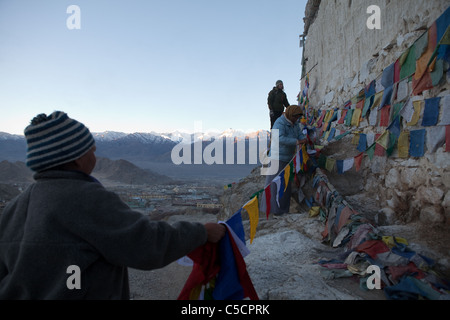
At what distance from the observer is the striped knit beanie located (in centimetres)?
123

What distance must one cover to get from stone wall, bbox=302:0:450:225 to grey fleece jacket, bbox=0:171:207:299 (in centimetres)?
342

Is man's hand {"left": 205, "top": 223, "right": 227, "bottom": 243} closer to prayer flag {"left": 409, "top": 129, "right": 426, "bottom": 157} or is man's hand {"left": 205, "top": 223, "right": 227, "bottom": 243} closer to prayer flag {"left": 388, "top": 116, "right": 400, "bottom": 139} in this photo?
prayer flag {"left": 409, "top": 129, "right": 426, "bottom": 157}

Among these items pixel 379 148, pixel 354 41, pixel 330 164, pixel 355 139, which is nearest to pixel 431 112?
pixel 379 148

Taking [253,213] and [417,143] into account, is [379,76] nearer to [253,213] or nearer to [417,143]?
[417,143]

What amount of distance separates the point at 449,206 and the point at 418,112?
1.22m

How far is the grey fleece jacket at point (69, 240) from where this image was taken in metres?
1.15

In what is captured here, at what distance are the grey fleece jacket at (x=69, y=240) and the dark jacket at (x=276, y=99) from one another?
25.0 ft

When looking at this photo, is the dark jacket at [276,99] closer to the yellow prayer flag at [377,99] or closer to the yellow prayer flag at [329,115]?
the yellow prayer flag at [329,115]

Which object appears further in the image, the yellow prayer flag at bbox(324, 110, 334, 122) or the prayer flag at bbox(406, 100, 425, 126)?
the yellow prayer flag at bbox(324, 110, 334, 122)

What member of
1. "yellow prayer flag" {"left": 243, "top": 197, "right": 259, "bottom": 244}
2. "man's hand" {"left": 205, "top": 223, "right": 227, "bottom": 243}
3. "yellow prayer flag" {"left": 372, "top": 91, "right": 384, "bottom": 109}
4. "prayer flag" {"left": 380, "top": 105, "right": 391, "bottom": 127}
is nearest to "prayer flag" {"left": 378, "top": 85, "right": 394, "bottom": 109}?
"prayer flag" {"left": 380, "top": 105, "right": 391, "bottom": 127}

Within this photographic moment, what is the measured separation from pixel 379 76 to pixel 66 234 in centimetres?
522

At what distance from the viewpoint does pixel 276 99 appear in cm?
833
